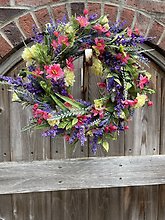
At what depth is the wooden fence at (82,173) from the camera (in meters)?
1.63

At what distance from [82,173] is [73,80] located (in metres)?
0.54

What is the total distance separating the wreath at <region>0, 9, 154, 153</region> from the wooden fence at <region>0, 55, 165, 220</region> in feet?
1.00

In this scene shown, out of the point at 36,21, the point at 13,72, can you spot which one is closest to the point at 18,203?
the point at 13,72

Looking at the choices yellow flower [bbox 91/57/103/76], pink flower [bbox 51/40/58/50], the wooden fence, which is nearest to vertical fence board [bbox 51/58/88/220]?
the wooden fence

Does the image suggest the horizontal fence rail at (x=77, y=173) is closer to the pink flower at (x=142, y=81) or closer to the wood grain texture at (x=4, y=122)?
the wood grain texture at (x=4, y=122)

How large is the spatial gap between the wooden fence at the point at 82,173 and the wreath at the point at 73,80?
0.31 m

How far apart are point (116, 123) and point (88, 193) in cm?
57

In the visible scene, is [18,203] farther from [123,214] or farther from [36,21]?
[36,21]

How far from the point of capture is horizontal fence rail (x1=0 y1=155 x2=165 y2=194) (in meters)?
1.62

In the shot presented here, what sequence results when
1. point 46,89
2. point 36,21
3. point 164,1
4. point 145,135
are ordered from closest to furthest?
point 46,89
point 36,21
point 164,1
point 145,135

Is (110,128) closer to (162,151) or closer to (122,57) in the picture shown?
(122,57)

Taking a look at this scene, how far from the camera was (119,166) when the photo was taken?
1680 mm

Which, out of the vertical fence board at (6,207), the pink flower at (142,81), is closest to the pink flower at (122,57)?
the pink flower at (142,81)

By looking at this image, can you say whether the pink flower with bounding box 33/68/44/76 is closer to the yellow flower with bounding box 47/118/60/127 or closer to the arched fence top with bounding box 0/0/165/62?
the yellow flower with bounding box 47/118/60/127
